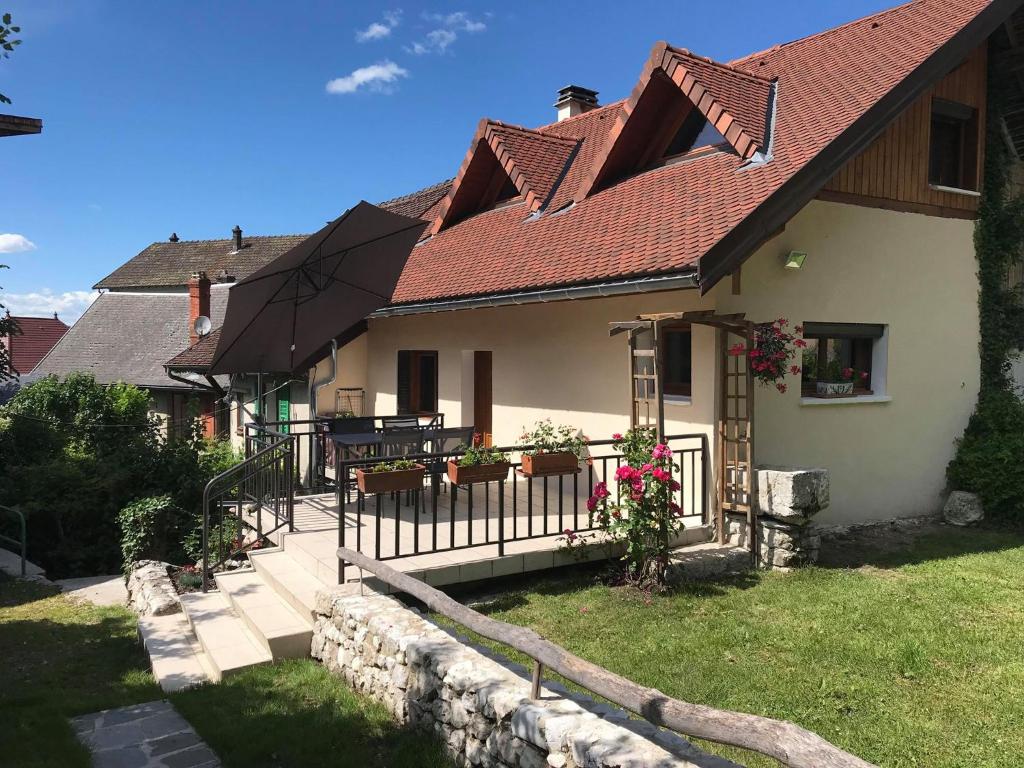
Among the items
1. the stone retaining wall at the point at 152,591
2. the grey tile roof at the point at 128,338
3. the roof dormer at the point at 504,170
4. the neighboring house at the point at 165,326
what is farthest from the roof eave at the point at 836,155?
the grey tile roof at the point at 128,338

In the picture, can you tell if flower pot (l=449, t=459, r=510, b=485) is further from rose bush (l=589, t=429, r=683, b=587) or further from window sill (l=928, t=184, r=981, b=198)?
window sill (l=928, t=184, r=981, b=198)

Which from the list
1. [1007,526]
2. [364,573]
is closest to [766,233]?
[364,573]

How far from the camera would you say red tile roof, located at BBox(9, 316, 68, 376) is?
145 ft

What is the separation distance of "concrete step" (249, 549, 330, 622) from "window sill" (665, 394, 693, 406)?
4.12m

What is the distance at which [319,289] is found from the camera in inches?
321

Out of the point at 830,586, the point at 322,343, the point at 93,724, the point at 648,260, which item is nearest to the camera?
the point at 93,724

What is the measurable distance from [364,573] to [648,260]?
407 cm

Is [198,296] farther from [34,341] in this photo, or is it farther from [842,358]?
[34,341]

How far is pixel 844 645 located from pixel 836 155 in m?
4.70

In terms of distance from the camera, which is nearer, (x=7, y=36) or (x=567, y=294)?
(x=7, y=36)

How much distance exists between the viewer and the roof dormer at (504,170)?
449 inches

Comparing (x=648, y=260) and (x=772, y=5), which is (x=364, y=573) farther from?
(x=772, y=5)

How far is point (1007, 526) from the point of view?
339 inches

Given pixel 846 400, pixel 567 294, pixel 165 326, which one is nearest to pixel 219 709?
pixel 567 294
